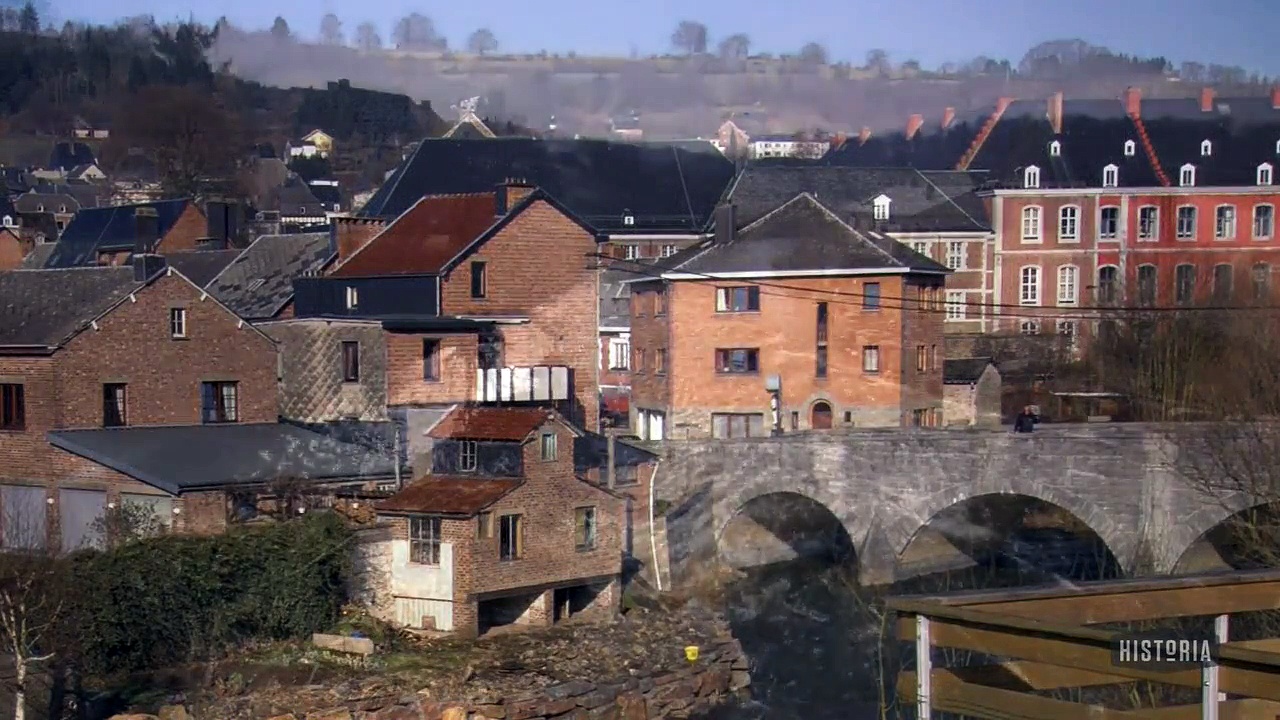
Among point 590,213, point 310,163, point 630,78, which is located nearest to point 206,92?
point 310,163

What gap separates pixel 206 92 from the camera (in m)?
48.0

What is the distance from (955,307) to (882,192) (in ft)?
9.11

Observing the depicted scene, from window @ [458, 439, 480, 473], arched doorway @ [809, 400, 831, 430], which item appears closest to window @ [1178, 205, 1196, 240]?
arched doorway @ [809, 400, 831, 430]

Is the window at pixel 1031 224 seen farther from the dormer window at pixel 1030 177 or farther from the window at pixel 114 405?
the window at pixel 114 405

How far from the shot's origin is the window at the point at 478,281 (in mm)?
20875

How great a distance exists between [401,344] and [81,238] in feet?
39.1

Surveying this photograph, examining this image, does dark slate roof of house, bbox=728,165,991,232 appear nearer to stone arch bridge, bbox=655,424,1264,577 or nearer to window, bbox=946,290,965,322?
window, bbox=946,290,965,322

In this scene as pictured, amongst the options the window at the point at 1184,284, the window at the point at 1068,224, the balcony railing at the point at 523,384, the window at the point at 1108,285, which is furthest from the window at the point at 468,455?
the window at the point at 1068,224

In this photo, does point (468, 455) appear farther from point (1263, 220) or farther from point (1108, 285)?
point (1263, 220)

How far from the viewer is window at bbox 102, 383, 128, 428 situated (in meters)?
→ 16.9

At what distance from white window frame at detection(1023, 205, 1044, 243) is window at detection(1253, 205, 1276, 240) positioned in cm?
410

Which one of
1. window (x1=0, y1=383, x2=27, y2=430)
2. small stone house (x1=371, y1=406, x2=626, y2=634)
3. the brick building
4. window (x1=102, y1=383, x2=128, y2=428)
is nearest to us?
small stone house (x1=371, y1=406, x2=626, y2=634)

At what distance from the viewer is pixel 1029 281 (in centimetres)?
3350

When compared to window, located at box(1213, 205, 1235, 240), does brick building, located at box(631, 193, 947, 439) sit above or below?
below
